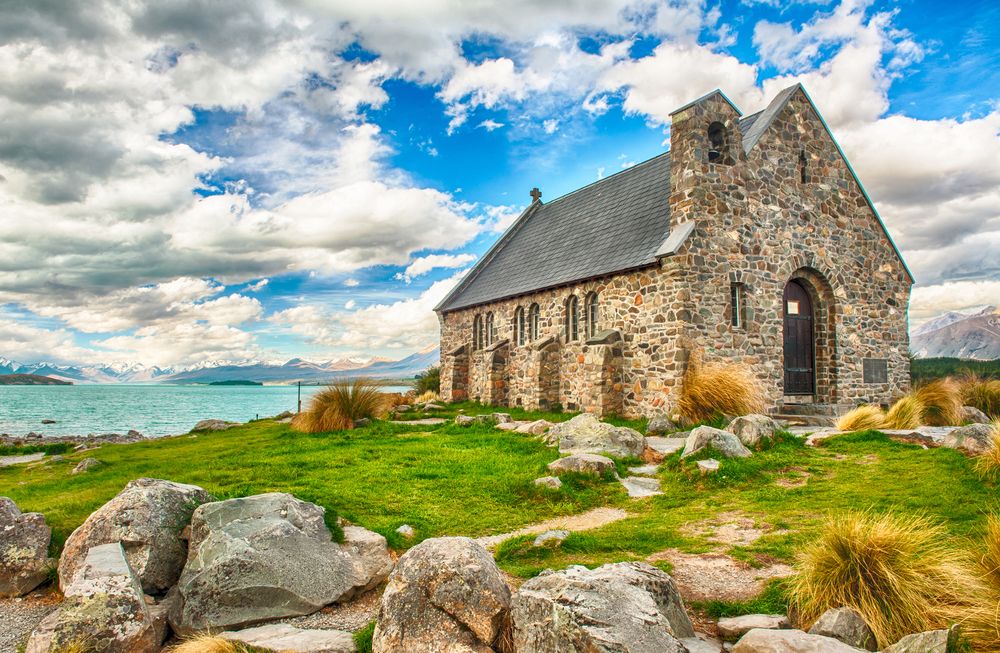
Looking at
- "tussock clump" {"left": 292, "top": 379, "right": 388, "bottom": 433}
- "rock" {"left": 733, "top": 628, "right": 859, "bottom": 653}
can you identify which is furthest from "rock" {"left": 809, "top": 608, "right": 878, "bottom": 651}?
"tussock clump" {"left": 292, "top": 379, "right": 388, "bottom": 433}

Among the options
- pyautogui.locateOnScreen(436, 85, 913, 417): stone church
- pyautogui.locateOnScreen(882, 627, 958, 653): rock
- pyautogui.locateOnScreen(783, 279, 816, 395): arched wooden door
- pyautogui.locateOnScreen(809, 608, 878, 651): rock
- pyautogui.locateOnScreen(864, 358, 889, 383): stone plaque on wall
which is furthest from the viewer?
pyautogui.locateOnScreen(864, 358, 889, 383): stone plaque on wall

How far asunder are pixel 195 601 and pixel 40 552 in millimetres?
2508

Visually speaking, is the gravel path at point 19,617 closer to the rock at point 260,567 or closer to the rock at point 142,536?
the rock at point 142,536

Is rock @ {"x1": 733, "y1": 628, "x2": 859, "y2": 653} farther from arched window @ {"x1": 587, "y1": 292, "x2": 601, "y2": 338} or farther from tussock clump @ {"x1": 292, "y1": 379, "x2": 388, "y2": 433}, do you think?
arched window @ {"x1": 587, "y1": 292, "x2": 601, "y2": 338}

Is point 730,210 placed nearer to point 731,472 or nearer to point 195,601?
point 731,472

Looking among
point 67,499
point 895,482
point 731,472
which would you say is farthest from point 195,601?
point 895,482

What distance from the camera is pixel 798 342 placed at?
66.0 feet

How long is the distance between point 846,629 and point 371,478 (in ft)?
26.6

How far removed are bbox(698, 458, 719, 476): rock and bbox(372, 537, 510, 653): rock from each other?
6.22 m

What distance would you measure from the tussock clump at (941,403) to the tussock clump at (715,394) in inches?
171

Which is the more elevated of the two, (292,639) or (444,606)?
(444,606)

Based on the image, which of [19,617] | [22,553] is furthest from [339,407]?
[19,617]

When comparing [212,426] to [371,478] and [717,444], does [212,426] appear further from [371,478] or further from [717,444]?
[717,444]

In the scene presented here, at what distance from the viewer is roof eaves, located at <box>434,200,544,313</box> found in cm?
3216
